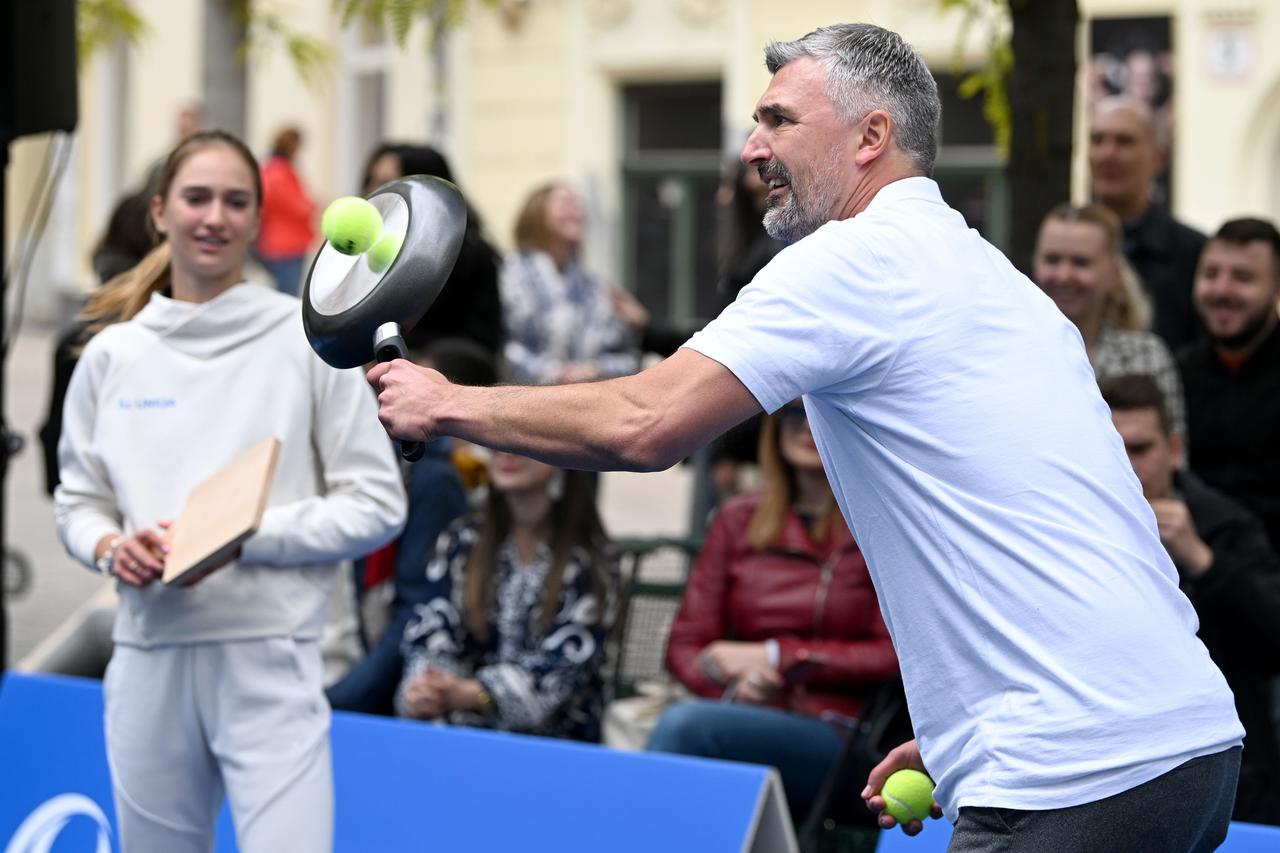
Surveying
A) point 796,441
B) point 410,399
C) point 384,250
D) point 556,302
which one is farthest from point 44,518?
point 410,399

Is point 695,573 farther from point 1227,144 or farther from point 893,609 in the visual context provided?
point 1227,144

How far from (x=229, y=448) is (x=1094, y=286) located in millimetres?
2707

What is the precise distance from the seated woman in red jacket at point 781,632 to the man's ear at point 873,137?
8.04ft

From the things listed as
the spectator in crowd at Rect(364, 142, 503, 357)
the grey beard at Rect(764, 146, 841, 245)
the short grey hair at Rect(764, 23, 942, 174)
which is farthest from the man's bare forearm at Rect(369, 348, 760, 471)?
the spectator in crowd at Rect(364, 142, 503, 357)

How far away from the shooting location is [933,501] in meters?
2.64

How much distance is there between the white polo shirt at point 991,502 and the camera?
2.59m

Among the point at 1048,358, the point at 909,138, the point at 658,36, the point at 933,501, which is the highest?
the point at 658,36

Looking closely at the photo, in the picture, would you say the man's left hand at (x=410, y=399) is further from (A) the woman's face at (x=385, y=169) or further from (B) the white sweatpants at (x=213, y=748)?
(A) the woman's face at (x=385, y=169)

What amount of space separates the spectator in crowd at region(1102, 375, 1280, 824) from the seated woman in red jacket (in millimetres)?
798

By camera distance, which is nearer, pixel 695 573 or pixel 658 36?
pixel 695 573

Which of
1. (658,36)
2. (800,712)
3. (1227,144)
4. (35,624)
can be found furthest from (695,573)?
(658,36)

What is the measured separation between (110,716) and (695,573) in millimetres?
1964

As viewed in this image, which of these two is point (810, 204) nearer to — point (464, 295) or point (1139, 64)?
point (464, 295)

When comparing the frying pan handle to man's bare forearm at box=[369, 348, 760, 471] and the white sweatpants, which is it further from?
the white sweatpants
